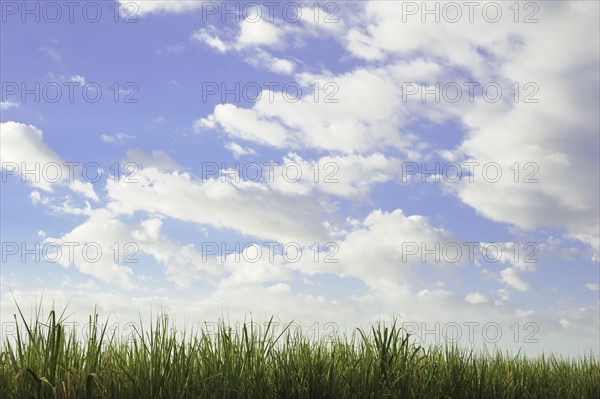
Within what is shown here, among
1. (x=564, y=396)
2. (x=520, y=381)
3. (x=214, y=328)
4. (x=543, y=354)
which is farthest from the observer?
(x=543, y=354)

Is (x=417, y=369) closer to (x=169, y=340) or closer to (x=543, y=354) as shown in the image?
(x=169, y=340)

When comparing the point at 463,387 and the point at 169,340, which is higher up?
the point at 169,340

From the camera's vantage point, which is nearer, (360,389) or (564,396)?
(360,389)

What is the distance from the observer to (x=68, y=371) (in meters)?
5.59

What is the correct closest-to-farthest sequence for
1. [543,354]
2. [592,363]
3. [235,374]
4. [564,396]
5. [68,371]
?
[68,371], [235,374], [564,396], [543,354], [592,363]

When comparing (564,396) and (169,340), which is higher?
(169,340)

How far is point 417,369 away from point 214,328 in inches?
102

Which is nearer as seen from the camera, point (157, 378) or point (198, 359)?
point (157, 378)

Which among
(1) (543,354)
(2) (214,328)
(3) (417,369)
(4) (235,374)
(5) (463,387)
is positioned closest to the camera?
(4) (235,374)

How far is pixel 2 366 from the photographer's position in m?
5.88

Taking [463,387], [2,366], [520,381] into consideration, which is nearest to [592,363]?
[520,381]

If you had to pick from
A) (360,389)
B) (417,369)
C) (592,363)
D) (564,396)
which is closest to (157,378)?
(360,389)

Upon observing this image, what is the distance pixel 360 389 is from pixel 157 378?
8.54 feet

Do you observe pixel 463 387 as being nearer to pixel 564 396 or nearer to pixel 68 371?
pixel 564 396
